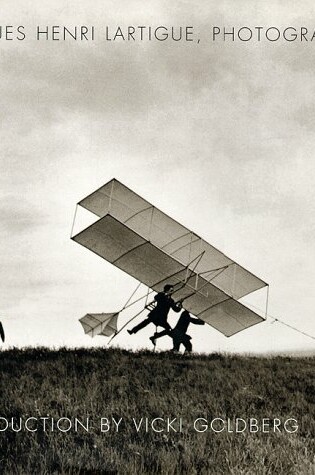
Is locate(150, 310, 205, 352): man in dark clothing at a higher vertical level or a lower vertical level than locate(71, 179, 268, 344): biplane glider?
lower

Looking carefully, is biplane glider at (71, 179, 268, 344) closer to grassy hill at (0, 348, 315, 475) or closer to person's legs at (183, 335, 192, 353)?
person's legs at (183, 335, 192, 353)

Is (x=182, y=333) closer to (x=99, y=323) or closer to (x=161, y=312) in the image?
(x=161, y=312)

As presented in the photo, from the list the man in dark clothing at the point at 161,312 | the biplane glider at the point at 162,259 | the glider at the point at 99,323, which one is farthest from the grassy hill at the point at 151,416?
the glider at the point at 99,323

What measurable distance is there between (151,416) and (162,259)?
780 cm

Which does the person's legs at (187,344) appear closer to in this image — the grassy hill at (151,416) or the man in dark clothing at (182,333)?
the man in dark clothing at (182,333)

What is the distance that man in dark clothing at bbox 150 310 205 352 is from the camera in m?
15.3

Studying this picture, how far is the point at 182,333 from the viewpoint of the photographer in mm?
15422

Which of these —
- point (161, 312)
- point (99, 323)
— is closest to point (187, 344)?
point (161, 312)

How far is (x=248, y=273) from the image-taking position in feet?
53.1

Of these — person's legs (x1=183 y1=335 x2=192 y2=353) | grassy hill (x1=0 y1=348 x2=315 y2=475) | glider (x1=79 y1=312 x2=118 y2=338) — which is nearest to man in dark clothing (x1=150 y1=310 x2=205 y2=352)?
person's legs (x1=183 y1=335 x2=192 y2=353)

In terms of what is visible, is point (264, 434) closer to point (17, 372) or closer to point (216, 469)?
point (216, 469)

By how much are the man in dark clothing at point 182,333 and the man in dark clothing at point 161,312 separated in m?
0.20

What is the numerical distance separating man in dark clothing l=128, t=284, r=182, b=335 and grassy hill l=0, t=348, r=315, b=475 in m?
2.51

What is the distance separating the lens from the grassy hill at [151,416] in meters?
5.77
